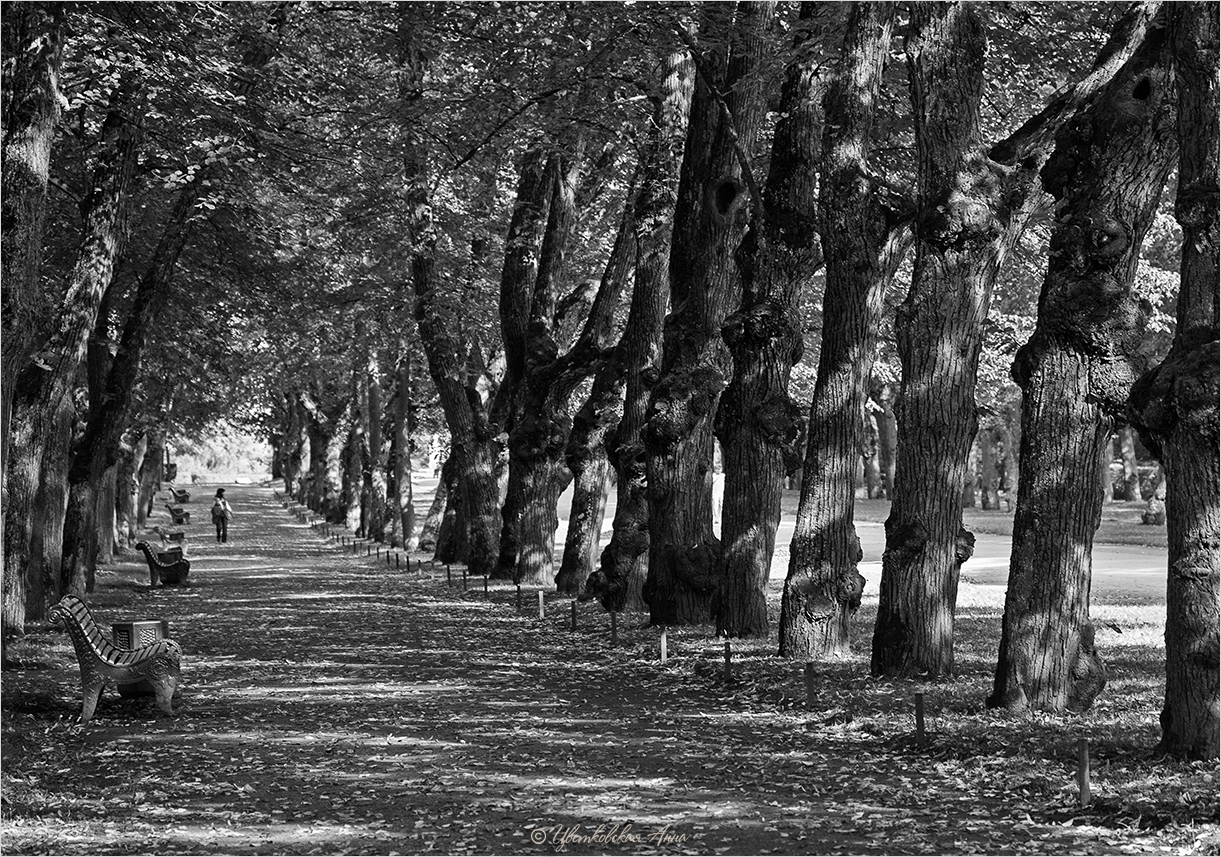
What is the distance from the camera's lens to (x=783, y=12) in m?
21.3

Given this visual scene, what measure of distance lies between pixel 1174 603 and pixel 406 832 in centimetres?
497

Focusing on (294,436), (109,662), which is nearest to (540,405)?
(109,662)

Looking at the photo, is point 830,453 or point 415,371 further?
point 415,371

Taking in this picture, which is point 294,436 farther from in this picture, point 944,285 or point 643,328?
point 944,285

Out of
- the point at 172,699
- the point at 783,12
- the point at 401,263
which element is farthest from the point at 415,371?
the point at 172,699

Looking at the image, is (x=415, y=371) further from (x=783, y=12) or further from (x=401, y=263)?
(x=783, y=12)

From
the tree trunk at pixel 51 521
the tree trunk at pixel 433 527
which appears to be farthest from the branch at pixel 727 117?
the tree trunk at pixel 433 527

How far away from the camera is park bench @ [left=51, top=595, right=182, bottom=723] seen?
530 inches

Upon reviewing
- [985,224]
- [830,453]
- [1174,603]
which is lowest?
[1174,603]

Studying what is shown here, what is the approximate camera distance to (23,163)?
538 inches

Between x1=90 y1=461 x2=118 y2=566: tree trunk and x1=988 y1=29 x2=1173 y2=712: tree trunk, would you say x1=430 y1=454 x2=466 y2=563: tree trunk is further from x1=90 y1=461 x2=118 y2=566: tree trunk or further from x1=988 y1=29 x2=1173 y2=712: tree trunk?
Result: x1=988 y1=29 x2=1173 y2=712: tree trunk

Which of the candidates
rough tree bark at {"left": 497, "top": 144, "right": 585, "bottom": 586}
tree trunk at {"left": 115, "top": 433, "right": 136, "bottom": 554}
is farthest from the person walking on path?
rough tree bark at {"left": 497, "top": 144, "right": 585, "bottom": 586}

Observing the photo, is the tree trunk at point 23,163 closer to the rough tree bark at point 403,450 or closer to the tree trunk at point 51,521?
the tree trunk at point 51,521

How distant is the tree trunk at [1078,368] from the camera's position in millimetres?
11336
